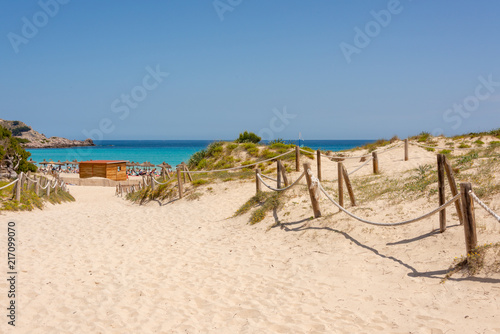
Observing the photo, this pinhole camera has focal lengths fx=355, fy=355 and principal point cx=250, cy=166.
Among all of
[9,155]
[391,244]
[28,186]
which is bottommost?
[391,244]

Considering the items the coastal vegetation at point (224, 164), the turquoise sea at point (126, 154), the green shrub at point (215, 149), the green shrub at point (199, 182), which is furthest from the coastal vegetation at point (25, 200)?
the turquoise sea at point (126, 154)

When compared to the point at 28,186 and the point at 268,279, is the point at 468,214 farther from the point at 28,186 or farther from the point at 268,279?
the point at 28,186

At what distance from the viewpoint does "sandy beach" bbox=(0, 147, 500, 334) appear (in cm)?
399

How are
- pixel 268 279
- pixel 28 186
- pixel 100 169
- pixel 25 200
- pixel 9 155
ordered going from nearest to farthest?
pixel 268 279 < pixel 25 200 < pixel 28 186 < pixel 9 155 < pixel 100 169

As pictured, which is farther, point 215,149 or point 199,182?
point 215,149

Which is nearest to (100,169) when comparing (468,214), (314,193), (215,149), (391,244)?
(215,149)

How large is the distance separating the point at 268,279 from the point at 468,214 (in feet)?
9.41

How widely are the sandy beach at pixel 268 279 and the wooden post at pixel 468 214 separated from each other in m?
0.44

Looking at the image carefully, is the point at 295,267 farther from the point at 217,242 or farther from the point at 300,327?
the point at 217,242

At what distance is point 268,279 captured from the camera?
214 inches

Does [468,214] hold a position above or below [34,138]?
below

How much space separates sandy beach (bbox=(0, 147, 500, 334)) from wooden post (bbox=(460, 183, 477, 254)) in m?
0.44

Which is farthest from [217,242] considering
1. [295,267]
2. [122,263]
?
[295,267]

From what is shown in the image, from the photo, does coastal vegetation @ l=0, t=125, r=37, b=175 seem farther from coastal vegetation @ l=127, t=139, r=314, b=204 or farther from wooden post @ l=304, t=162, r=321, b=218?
wooden post @ l=304, t=162, r=321, b=218
